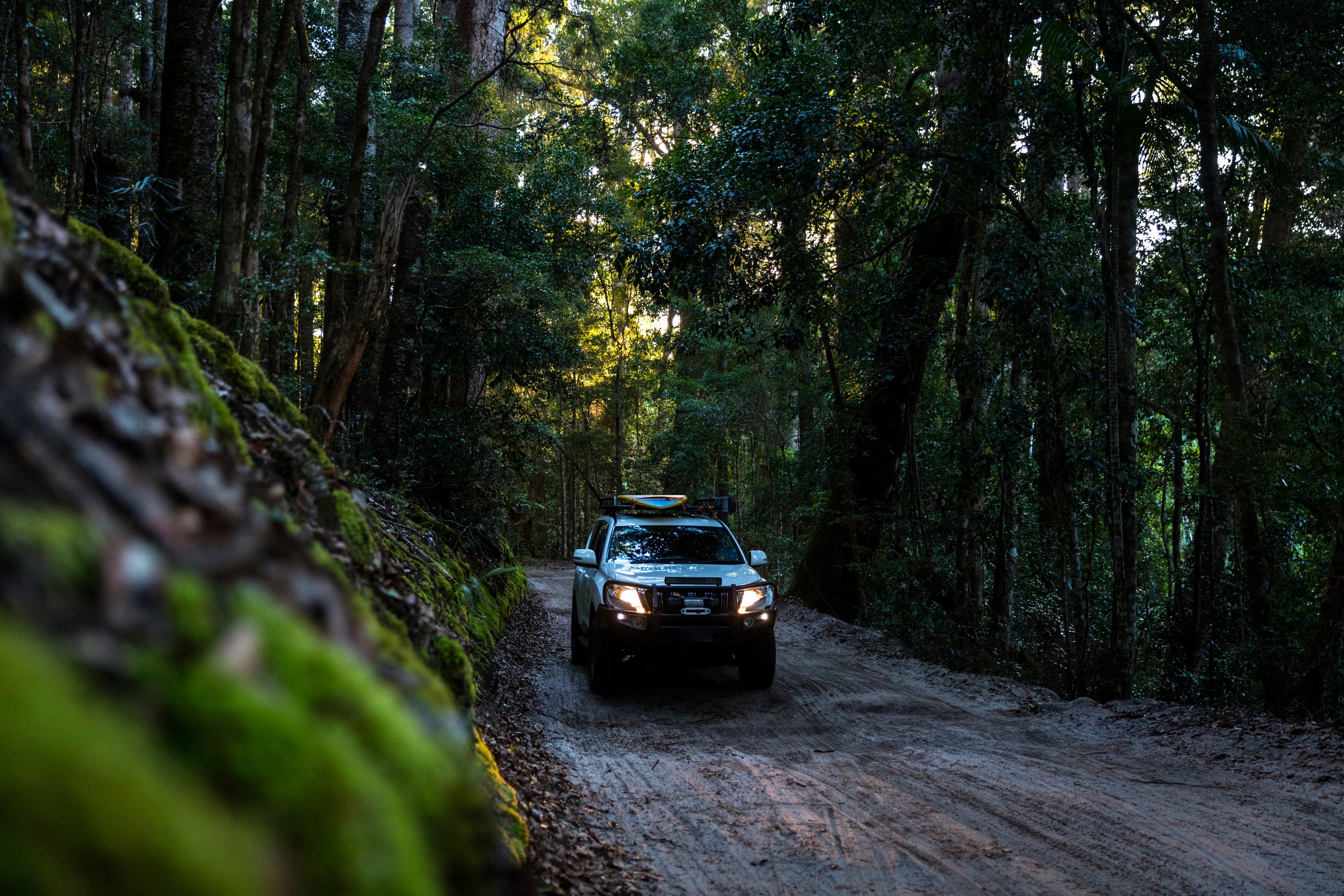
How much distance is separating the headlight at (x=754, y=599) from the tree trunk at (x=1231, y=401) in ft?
16.5

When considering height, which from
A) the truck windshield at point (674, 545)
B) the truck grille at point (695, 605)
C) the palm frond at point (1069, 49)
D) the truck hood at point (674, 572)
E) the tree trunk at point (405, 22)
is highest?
the tree trunk at point (405, 22)

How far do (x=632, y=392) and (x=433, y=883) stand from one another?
37.8 metres

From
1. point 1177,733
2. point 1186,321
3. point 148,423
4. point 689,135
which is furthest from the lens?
point 689,135

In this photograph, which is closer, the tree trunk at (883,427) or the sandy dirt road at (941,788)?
the sandy dirt road at (941,788)

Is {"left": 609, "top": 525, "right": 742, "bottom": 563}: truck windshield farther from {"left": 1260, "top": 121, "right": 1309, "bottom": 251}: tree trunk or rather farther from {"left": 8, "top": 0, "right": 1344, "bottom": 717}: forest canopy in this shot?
{"left": 1260, "top": 121, "right": 1309, "bottom": 251}: tree trunk

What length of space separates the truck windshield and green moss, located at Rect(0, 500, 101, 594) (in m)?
8.59

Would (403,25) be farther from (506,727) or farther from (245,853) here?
(245,853)

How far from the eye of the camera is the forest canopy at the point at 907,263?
29.6 ft

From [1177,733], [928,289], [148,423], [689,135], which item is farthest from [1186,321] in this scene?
[148,423]

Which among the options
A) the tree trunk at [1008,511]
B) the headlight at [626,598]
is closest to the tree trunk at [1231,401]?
the tree trunk at [1008,511]

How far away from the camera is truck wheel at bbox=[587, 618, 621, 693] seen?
881 centimetres

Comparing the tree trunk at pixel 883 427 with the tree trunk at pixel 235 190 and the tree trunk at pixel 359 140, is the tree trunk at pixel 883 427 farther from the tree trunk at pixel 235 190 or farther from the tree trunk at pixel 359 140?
the tree trunk at pixel 235 190

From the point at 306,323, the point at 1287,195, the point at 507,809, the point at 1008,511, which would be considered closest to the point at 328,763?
the point at 507,809

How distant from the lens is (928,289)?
13531mm
